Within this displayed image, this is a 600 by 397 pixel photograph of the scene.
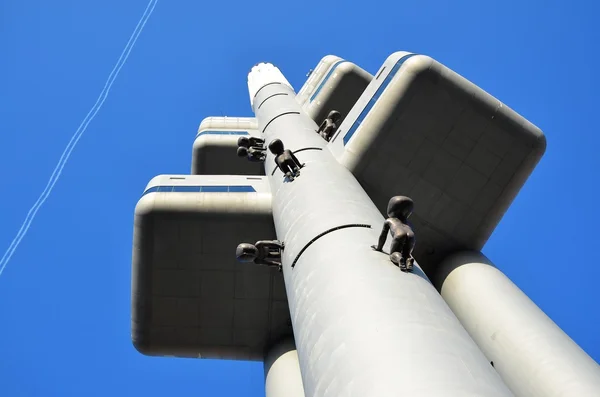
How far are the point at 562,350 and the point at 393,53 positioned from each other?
11.5 m

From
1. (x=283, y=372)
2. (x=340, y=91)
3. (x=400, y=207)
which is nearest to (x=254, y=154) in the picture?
(x=283, y=372)

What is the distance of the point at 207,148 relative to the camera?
1483 inches

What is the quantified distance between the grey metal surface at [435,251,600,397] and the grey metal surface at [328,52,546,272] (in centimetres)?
183

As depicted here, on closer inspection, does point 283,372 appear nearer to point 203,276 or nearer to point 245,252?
point 203,276

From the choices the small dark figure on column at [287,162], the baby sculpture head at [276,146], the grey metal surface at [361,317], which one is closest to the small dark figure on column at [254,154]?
the small dark figure on column at [287,162]

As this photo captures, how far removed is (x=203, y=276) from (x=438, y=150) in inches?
362

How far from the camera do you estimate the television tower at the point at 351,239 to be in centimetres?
1262

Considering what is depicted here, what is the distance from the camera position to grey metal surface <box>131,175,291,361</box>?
822 inches

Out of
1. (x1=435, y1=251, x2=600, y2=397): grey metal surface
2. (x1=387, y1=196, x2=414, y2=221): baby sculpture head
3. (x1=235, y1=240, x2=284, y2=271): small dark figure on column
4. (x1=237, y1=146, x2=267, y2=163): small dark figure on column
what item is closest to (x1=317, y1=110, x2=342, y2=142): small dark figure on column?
(x1=237, y1=146, x2=267, y2=163): small dark figure on column

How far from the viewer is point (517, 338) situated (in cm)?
1634

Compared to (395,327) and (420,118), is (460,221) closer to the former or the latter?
(420,118)

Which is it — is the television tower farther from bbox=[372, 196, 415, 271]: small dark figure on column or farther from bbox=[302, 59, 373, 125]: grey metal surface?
bbox=[302, 59, 373, 125]: grey metal surface

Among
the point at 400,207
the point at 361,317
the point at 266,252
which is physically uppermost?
the point at 400,207

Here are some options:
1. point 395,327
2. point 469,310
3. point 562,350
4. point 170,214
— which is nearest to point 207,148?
point 170,214
